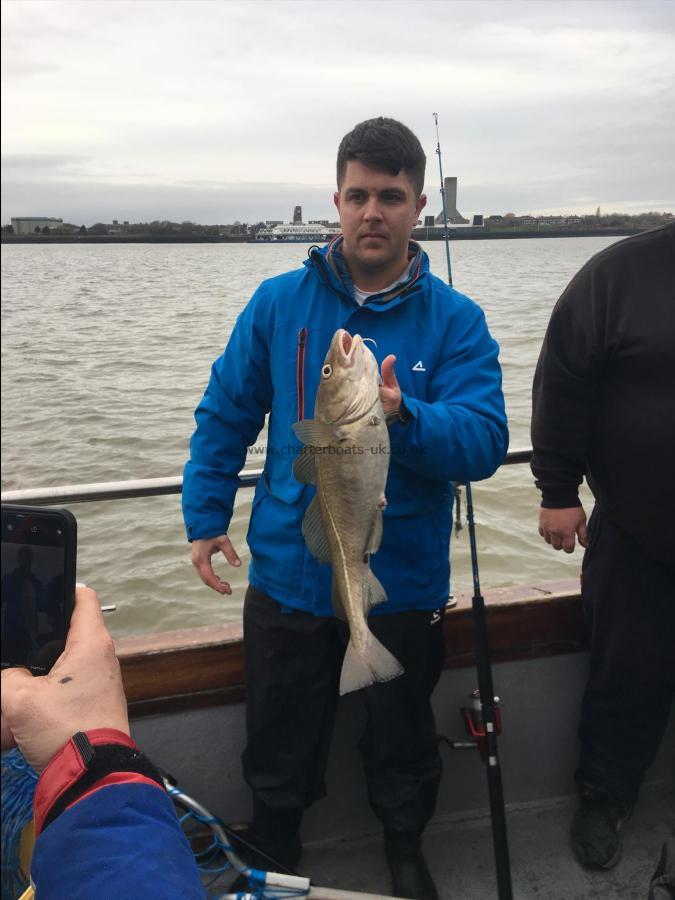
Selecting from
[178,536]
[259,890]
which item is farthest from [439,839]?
[178,536]

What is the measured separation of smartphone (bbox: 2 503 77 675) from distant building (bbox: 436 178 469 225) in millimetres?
2278

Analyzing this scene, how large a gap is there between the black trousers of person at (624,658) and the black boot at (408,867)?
0.76m

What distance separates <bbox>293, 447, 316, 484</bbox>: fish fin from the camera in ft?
6.84

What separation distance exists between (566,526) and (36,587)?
2.18 meters

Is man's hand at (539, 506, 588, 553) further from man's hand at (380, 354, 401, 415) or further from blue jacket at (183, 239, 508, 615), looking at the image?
man's hand at (380, 354, 401, 415)

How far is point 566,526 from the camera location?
2.86 metres

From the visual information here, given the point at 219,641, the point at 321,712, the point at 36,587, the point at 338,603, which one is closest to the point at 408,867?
the point at 321,712

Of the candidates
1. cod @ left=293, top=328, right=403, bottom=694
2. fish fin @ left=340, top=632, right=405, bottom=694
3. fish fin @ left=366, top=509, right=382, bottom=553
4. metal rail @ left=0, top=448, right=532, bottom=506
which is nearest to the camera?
cod @ left=293, top=328, right=403, bottom=694

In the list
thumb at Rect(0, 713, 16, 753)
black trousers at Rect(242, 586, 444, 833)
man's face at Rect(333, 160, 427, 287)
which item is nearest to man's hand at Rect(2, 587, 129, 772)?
thumb at Rect(0, 713, 16, 753)

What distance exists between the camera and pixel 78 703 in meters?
1.12

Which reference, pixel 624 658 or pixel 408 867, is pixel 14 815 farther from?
pixel 624 658

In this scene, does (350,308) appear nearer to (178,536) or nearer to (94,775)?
(94,775)

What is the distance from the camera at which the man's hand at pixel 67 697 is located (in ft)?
3.53

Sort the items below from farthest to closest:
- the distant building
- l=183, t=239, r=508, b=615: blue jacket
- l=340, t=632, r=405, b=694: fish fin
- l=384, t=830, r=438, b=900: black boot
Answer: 1. the distant building
2. l=384, t=830, r=438, b=900: black boot
3. l=183, t=239, r=508, b=615: blue jacket
4. l=340, t=632, r=405, b=694: fish fin
